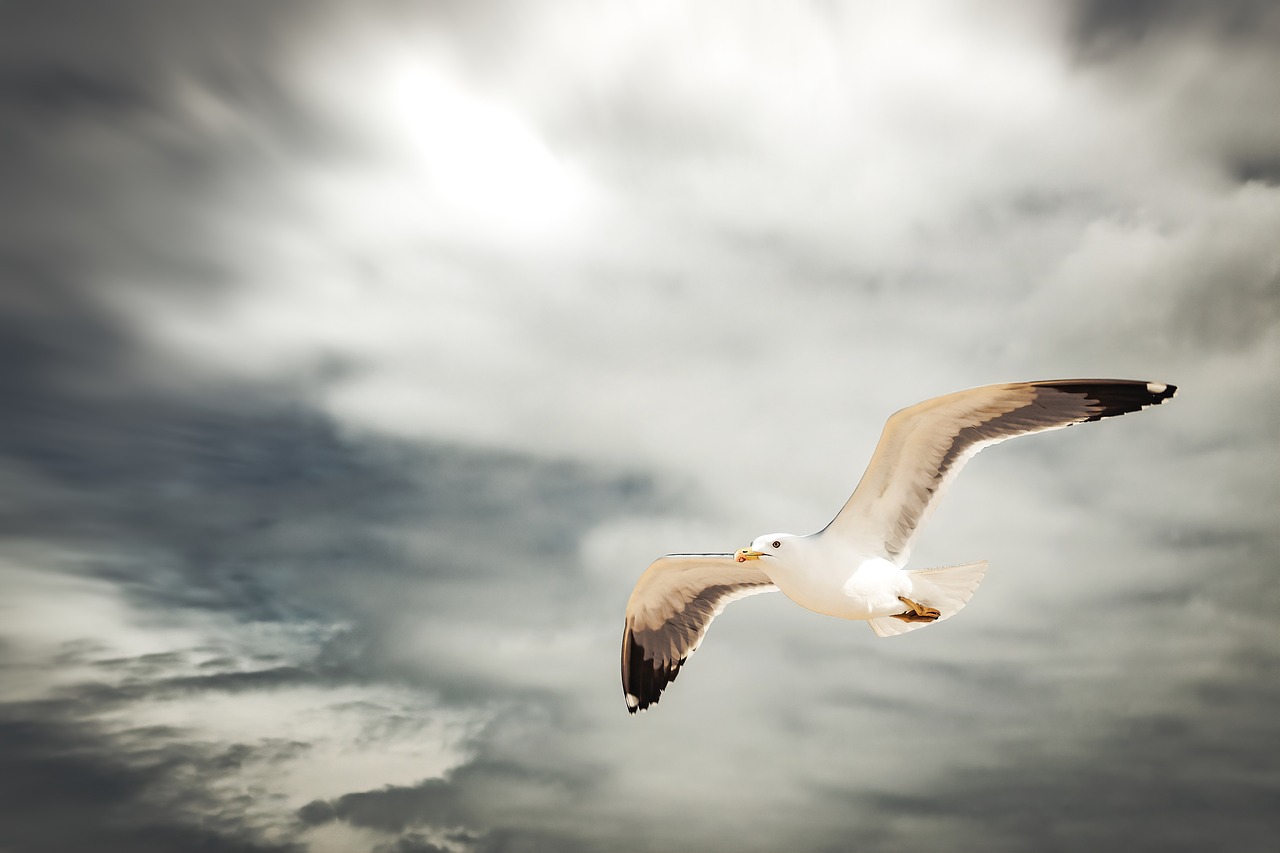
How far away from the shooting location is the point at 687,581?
15.0m

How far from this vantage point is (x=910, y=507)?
1248 cm

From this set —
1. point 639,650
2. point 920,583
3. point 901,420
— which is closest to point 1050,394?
point 901,420

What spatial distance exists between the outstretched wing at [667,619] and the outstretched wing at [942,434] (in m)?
2.91

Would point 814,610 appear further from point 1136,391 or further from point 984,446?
point 1136,391

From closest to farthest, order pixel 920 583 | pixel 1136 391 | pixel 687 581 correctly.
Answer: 1. pixel 1136 391
2. pixel 920 583
3. pixel 687 581

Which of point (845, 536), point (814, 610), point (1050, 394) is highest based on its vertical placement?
point (1050, 394)

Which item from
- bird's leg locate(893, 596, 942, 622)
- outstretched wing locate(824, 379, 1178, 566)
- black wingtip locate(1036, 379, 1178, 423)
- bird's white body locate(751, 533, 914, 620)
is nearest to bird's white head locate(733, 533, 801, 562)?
bird's white body locate(751, 533, 914, 620)

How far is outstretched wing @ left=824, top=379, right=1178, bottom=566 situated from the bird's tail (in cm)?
62

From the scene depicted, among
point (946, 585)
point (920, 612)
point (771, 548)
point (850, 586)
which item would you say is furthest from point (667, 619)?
point (946, 585)

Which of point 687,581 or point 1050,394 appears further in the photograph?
point 687,581

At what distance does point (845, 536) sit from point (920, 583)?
3.63 ft

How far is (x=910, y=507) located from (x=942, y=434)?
3.74ft

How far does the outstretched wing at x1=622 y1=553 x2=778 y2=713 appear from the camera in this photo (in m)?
15.1

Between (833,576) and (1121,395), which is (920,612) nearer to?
(833,576)
